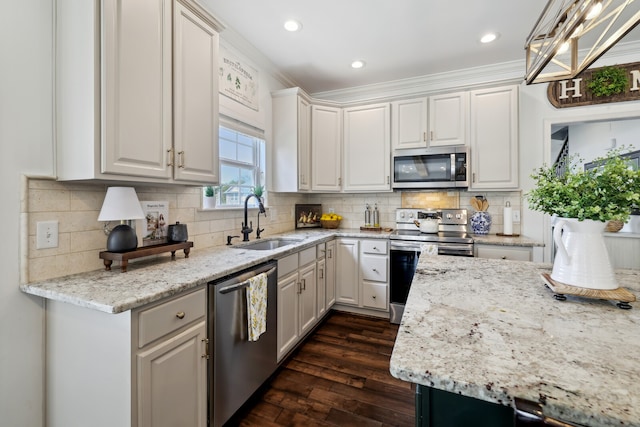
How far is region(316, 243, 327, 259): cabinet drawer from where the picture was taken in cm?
275

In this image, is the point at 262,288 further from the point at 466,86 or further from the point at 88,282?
the point at 466,86

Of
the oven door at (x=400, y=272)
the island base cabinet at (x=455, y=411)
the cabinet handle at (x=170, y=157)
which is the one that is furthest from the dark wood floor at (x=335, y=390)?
the cabinet handle at (x=170, y=157)

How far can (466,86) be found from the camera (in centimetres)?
300

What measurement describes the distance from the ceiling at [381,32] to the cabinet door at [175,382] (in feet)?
7.62

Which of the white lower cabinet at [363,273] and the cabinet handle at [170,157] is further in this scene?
the white lower cabinet at [363,273]

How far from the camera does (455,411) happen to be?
717 mm

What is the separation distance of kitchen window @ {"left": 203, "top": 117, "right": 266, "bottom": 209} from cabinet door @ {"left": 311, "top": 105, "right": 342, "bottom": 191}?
0.65 m

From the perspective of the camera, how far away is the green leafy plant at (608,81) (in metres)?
2.68

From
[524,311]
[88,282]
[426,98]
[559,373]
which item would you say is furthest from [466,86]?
[88,282]

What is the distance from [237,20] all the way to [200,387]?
262 cm

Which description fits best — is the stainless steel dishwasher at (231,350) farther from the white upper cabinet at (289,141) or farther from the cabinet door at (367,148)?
the cabinet door at (367,148)

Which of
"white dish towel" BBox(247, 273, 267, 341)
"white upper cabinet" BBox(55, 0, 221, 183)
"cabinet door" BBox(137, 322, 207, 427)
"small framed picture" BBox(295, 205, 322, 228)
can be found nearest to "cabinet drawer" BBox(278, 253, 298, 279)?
"white dish towel" BBox(247, 273, 267, 341)

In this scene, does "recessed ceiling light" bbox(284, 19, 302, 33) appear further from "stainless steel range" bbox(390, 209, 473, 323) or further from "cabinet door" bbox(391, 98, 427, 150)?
"stainless steel range" bbox(390, 209, 473, 323)

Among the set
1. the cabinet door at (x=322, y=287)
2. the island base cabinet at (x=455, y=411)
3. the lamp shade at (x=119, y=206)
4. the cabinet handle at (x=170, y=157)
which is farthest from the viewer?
the cabinet door at (x=322, y=287)
